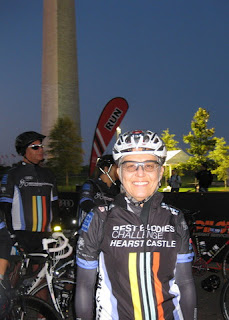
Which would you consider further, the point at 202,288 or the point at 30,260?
the point at 202,288

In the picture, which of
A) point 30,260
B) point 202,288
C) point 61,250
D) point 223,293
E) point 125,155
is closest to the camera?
point 125,155

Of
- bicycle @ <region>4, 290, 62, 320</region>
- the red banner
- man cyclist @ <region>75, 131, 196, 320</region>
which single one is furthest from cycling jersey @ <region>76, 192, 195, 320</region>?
the red banner

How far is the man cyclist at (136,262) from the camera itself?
6.56 ft

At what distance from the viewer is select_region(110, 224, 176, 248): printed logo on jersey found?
2.06 m

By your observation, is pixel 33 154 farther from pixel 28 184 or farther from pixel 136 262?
pixel 136 262

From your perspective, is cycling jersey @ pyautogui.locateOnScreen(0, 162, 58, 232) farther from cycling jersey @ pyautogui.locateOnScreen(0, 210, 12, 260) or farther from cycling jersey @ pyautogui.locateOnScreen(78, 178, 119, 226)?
cycling jersey @ pyautogui.locateOnScreen(0, 210, 12, 260)

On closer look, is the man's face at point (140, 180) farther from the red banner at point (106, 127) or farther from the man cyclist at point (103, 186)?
the red banner at point (106, 127)

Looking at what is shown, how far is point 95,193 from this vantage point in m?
4.97

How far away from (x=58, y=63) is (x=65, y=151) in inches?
308

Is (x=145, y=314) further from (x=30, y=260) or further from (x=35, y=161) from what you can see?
(x=35, y=161)

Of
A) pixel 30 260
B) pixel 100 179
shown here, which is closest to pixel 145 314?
pixel 30 260

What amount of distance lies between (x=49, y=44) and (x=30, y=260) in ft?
72.0

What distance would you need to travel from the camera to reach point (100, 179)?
5066 millimetres

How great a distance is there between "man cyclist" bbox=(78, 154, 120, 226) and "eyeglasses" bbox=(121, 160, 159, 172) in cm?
255
